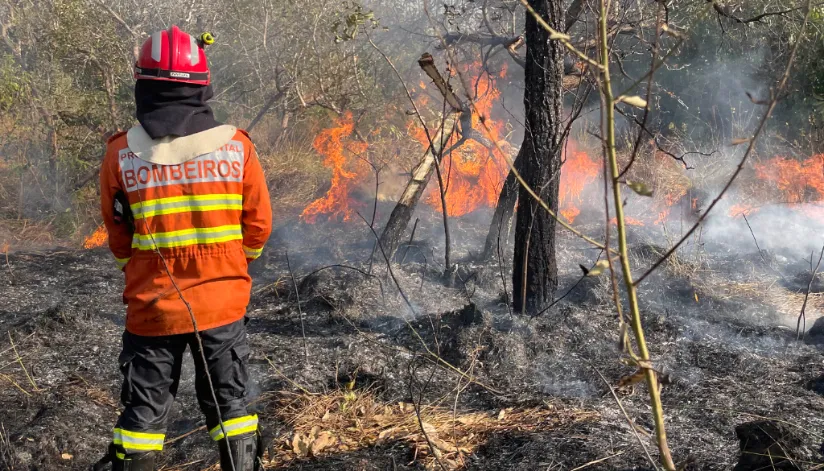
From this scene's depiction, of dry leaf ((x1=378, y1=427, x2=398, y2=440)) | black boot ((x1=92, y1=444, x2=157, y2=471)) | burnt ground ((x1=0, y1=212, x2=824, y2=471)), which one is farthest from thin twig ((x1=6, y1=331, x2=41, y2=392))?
dry leaf ((x1=378, y1=427, x2=398, y2=440))

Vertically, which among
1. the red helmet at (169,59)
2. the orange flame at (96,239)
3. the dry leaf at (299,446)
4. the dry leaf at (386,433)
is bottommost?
the dry leaf at (299,446)

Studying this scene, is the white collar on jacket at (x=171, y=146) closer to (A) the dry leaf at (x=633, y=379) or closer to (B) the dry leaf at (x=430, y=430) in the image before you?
(B) the dry leaf at (x=430, y=430)

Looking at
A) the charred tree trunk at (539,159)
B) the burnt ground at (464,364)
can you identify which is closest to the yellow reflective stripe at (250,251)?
the burnt ground at (464,364)

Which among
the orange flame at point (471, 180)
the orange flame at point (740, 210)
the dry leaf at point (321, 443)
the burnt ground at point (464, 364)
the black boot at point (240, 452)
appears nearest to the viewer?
the black boot at point (240, 452)

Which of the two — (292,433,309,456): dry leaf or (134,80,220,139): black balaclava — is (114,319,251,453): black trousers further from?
(134,80,220,139): black balaclava

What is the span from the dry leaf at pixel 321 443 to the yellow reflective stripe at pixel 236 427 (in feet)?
2.00

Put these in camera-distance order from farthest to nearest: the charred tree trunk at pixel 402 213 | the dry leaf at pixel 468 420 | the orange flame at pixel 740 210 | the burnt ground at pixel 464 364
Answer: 1. the orange flame at pixel 740 210
2. the charred tree trunk at pixel 402 213
3. the dry leaf at pixel 468 420
4. the burnt ground at pixel 464 364

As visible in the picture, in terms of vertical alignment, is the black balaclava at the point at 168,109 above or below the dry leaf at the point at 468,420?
above

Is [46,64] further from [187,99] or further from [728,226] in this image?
[728,226]

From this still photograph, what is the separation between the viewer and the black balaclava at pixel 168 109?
2.75 m

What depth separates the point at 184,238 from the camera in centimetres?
276

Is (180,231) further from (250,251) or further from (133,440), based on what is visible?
(133,440)

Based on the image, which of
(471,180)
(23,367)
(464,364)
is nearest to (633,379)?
(464,364)

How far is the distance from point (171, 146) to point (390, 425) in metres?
1.91
